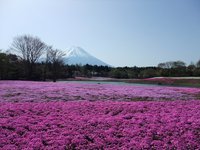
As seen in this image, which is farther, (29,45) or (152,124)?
(29,45)

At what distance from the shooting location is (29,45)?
242 feet

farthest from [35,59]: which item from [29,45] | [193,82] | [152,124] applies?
[152,124]

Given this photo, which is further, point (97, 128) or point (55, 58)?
point (55, 58)

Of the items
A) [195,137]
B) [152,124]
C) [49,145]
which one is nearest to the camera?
[49,145]

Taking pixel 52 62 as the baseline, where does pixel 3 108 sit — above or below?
below

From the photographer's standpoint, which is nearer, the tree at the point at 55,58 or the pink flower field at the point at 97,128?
the pink flower field at the point at 97,128

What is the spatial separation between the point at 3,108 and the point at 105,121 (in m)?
5.98

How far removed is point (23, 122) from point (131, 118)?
15.8 ft

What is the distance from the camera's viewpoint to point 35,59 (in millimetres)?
74250

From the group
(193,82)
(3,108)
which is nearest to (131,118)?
(3,108)

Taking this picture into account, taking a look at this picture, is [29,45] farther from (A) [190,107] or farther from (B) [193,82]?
(A) [190,107]

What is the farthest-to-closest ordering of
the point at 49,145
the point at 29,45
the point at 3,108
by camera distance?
the point at 29,45 < the point at 3,108 < the point at 49,145

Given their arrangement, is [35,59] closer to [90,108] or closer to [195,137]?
[90,108]

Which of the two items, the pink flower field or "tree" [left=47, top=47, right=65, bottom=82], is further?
"tree" [left=47, top=47, right=65, bottom=82]
